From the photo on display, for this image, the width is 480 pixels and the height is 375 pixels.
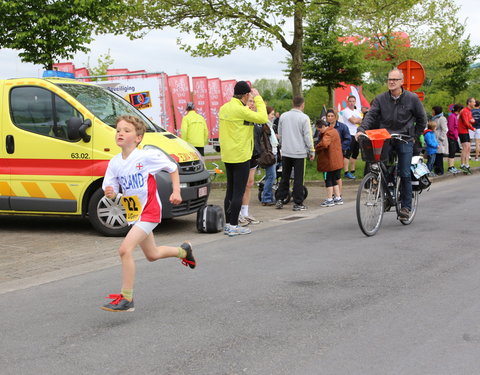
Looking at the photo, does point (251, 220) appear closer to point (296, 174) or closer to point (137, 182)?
point (296, 174)

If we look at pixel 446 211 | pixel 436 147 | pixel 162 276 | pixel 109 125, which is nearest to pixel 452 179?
pixel 436 147

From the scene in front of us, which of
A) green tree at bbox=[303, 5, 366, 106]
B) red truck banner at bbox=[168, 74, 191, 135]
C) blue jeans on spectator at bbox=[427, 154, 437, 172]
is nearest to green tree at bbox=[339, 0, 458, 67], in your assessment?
green tree at bbox=[303, 5, 366, 106]

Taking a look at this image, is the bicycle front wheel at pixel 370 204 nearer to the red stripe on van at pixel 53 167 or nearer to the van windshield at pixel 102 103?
the van windshield at pixel 102 103

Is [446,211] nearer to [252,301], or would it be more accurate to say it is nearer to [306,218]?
[306,218]

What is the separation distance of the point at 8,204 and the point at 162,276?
12.2 feet

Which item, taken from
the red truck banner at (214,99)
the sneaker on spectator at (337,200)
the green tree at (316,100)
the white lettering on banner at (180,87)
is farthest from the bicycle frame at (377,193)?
the green tree at (316,100)

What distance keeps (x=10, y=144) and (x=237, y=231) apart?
332cm

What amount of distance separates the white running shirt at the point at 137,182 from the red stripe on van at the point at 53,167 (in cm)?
358

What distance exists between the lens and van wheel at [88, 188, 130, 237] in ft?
28.0

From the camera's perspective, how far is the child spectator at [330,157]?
36.5 ft

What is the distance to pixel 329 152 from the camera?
11102mm

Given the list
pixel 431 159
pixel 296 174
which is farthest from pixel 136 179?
pixel 431 159

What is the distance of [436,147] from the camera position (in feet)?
53.5

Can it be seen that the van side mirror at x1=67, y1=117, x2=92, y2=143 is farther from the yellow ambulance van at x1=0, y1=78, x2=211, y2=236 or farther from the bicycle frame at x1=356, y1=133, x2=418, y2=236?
the bicycle frame at x1=356, y1=133, x2=418, y2=236
